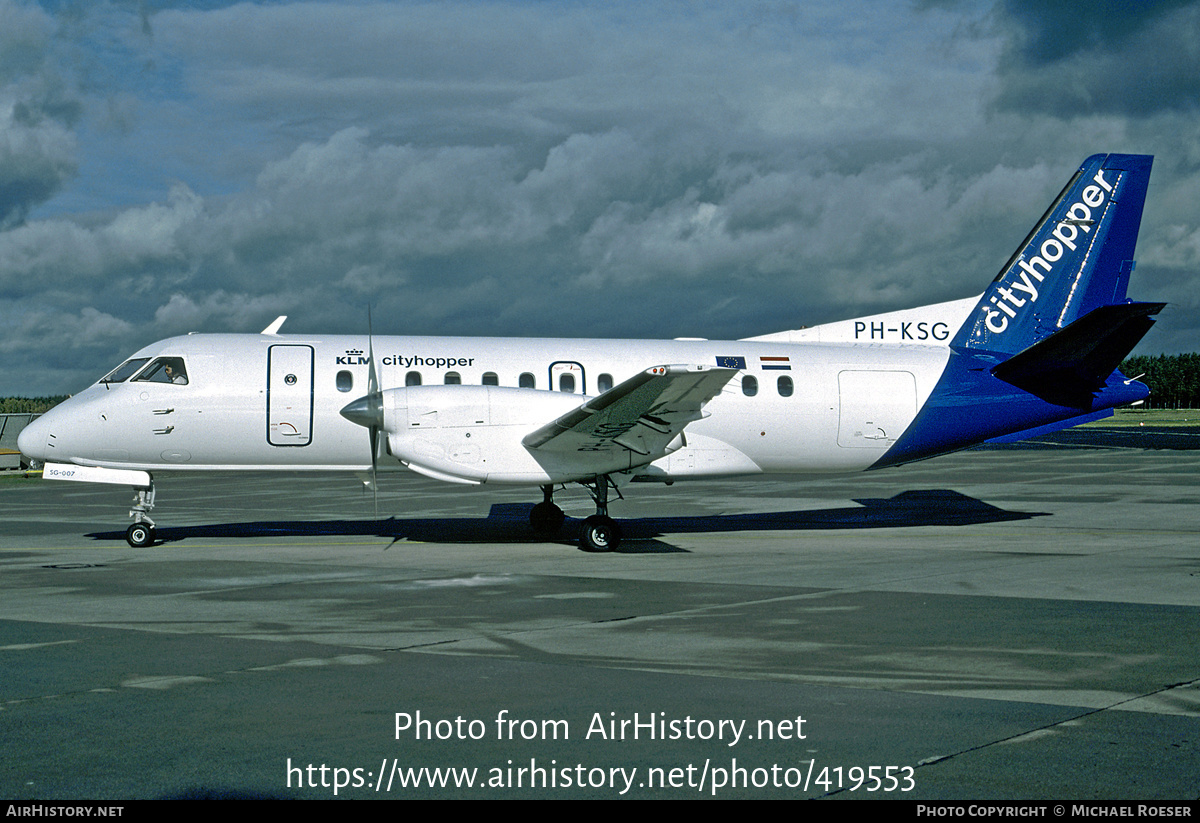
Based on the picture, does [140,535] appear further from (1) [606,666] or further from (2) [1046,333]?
(2) [1046,333]

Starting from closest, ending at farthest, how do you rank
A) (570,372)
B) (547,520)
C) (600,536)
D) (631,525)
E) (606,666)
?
(606,666) < (600,536) < (570,372) < (547,520) < (631,525)

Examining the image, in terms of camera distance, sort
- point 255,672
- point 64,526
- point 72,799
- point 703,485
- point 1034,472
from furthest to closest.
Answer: point 1034,472 → point 703,485 → point 64,526 → point 255,672 → point 72,799

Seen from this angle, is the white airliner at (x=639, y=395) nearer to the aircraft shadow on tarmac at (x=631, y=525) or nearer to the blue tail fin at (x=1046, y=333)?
the blue tail fin at (x=1046, y=333)

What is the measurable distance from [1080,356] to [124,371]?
16393 mm

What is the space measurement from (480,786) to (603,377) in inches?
527

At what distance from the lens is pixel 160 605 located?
11469 mm

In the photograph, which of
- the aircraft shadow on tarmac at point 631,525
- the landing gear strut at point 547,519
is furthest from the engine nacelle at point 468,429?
the landing gear strut at point 547,519

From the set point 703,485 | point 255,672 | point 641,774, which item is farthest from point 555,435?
point 703,485

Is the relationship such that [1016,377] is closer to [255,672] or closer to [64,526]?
[255,672]

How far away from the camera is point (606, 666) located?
8320mm

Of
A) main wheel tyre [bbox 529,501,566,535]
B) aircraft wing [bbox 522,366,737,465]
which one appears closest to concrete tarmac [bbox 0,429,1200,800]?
main wheel tyre [bbox 529,501,566,535]

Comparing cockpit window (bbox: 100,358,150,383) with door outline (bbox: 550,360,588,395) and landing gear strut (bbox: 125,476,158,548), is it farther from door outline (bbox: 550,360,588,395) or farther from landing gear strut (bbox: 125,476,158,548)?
door outline (bbox: 550,360,588,395)

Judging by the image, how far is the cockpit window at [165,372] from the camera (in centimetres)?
1766

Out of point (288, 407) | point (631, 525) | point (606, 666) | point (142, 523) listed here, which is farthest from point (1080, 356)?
point (142, 523)
